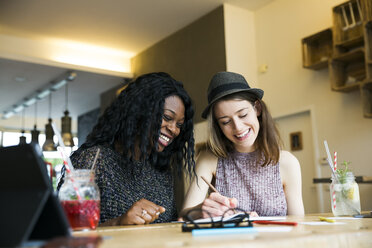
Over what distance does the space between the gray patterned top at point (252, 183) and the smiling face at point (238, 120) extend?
12 centimetres

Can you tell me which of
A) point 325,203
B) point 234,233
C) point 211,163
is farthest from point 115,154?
point 325,203

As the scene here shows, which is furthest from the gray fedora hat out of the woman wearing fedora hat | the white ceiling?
the white ceiling

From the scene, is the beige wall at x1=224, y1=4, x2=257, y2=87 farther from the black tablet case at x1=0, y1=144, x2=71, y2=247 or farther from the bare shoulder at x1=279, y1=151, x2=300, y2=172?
the black tablet case at x1=0, y1=144, x2=71, y2=247

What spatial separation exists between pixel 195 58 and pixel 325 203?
241cm

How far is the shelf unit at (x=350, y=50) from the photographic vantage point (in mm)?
3598

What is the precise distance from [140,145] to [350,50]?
3071 millimetres

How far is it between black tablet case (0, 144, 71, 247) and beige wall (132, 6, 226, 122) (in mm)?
4217

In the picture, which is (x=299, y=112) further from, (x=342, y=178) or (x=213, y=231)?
(x=213, y=231)

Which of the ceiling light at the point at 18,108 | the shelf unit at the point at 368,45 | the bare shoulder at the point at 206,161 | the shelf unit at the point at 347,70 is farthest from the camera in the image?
the ceiling light at the point at 18,108

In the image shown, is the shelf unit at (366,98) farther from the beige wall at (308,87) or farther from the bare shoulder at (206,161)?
the bare shoulder at (206,161)

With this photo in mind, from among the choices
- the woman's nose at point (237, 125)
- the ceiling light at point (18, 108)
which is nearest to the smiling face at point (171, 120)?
the woman's nose at point (237, 125)

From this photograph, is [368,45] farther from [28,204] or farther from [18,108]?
[18,108]

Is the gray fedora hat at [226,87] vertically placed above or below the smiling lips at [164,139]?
above

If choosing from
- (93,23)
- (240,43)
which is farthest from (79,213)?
(93,23)
